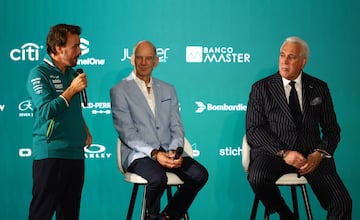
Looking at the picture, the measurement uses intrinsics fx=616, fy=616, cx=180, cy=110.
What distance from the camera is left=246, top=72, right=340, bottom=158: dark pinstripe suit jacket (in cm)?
446

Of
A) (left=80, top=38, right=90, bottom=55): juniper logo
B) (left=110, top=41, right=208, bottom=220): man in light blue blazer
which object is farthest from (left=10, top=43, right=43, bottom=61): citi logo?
(left=110, top=41, right=208, bottom=220): man in light blue blazer

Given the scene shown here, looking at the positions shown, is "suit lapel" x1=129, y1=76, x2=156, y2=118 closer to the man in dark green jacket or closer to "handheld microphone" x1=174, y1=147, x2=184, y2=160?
"handheld microphone" x1=174, y1=147, x2=184, y2=160

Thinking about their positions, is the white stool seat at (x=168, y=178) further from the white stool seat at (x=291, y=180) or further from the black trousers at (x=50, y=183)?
the white stool seat at (x=291, y=180)

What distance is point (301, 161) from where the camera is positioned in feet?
13.9

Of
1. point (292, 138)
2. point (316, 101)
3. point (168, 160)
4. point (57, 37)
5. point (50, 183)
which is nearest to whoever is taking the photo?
point (50, 183)

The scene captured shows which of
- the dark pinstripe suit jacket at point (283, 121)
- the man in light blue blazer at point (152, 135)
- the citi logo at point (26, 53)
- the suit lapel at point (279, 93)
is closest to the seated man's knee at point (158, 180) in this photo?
the man in light blue blazer at point (152, 135)

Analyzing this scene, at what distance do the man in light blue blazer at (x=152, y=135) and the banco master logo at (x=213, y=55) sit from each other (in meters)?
0.64

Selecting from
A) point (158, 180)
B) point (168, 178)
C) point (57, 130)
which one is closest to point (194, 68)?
point (168, 178)

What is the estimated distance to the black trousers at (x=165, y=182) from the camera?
4188 millimetres

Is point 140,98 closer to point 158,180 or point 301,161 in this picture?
point 158,180

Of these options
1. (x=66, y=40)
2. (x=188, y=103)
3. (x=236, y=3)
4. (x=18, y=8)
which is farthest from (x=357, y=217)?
(x=18, y=8)

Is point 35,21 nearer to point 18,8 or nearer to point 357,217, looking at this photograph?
point 18,8

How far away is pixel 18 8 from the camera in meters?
5.26

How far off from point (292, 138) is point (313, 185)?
0.39 meters
